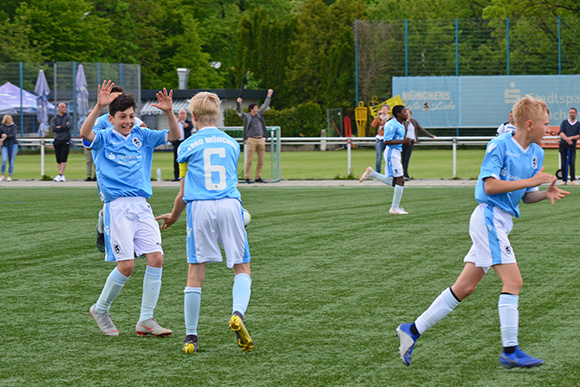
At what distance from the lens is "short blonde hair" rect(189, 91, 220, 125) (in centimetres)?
592

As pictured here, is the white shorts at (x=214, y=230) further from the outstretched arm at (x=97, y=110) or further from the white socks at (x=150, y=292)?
the outstretched arm at (x=97, y=110)

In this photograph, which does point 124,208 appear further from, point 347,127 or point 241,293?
point 347,127

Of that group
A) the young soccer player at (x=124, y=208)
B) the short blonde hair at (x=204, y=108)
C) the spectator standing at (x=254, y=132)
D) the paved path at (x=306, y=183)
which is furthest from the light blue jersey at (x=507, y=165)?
the spectator standing at (x=254, y=132)

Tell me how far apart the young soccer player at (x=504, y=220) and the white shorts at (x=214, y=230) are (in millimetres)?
1232

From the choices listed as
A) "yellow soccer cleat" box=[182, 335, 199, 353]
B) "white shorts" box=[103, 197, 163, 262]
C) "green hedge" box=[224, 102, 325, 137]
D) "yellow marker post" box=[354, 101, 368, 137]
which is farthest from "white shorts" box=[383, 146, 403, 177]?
"green hedge" box=[224, 102, 325, 137]

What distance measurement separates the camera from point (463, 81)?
4206 cm

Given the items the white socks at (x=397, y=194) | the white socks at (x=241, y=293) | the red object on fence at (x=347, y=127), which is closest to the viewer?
the white socks at (x=241, y=293)

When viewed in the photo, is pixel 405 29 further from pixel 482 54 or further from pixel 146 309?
pixel 146 309

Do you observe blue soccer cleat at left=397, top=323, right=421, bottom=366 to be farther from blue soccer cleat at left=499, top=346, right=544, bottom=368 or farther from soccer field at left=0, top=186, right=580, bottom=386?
blue soccer cleat at left=499, top=346, right=544, bottom=368

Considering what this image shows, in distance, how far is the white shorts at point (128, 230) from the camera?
21.2ft

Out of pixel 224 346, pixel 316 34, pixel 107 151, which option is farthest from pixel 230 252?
pixel 316 34

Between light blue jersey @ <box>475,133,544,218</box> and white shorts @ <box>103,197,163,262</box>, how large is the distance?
2454 mm

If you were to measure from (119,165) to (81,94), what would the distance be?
32578mm

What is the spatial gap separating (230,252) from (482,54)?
3961 centimetres
